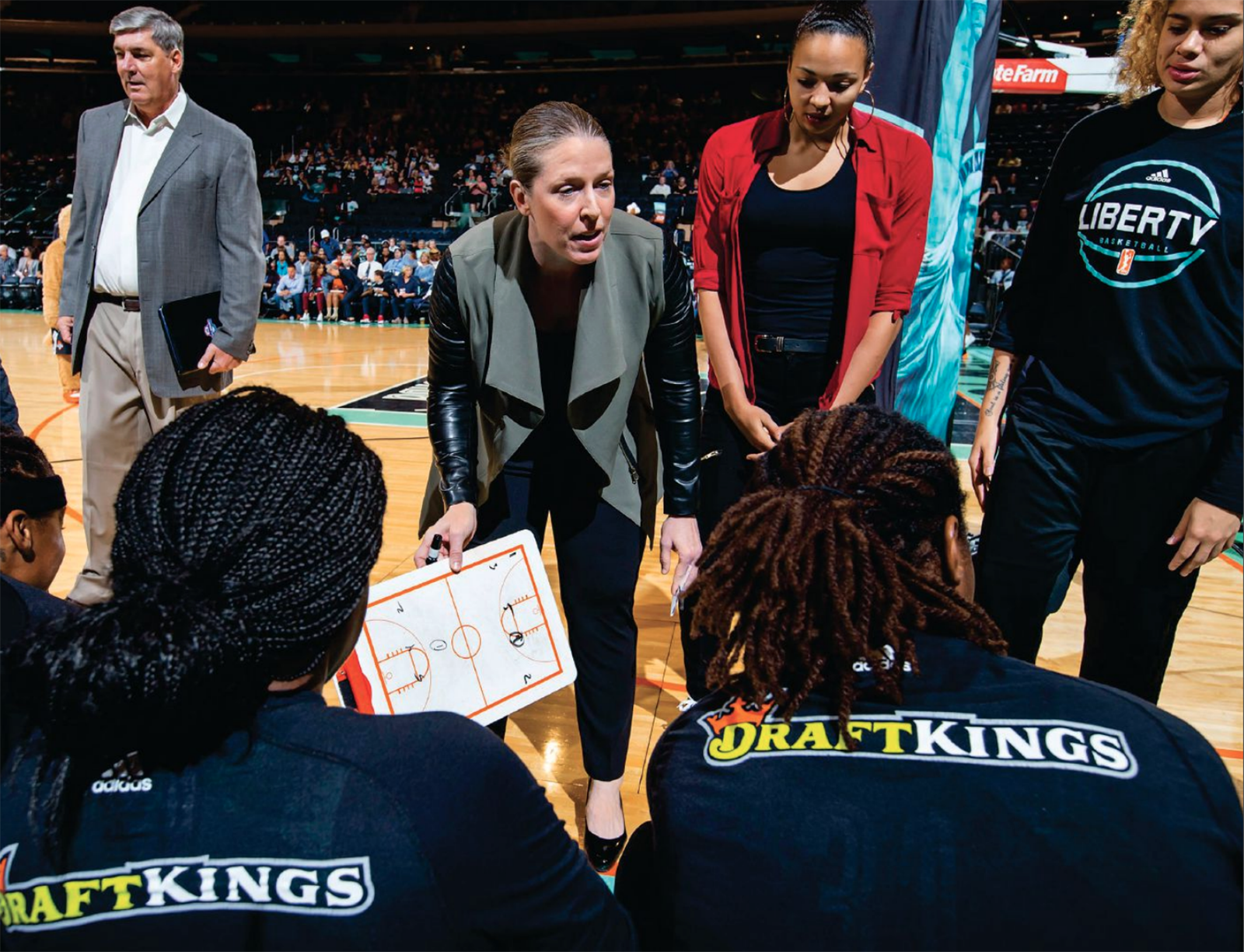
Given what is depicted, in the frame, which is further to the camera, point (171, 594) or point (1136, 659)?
point (1136, 659)

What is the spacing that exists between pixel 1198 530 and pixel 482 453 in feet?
4.35

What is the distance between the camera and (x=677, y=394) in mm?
1894

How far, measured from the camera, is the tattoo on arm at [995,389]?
1914 mm

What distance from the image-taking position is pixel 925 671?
0.91m

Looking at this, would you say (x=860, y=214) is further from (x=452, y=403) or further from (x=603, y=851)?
(x=603, y=851)

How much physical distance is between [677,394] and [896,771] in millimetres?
1166

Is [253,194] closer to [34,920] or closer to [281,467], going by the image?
[281,467]

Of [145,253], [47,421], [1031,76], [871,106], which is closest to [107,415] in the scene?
[145,253]

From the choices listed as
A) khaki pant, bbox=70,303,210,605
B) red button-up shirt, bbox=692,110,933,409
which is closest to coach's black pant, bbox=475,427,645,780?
red button-up shirt, bbox=692,110,933,409

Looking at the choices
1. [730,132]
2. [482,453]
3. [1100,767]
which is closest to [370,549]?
[1100,767]

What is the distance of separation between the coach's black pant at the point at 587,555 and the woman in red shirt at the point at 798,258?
0.34 metres

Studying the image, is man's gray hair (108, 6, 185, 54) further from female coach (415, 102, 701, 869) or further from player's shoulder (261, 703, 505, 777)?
player's shoulder (261, 703, 505, 777)

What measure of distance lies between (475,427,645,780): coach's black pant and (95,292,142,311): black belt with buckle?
4.65ft

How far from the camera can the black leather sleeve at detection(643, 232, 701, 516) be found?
72.9 inches
